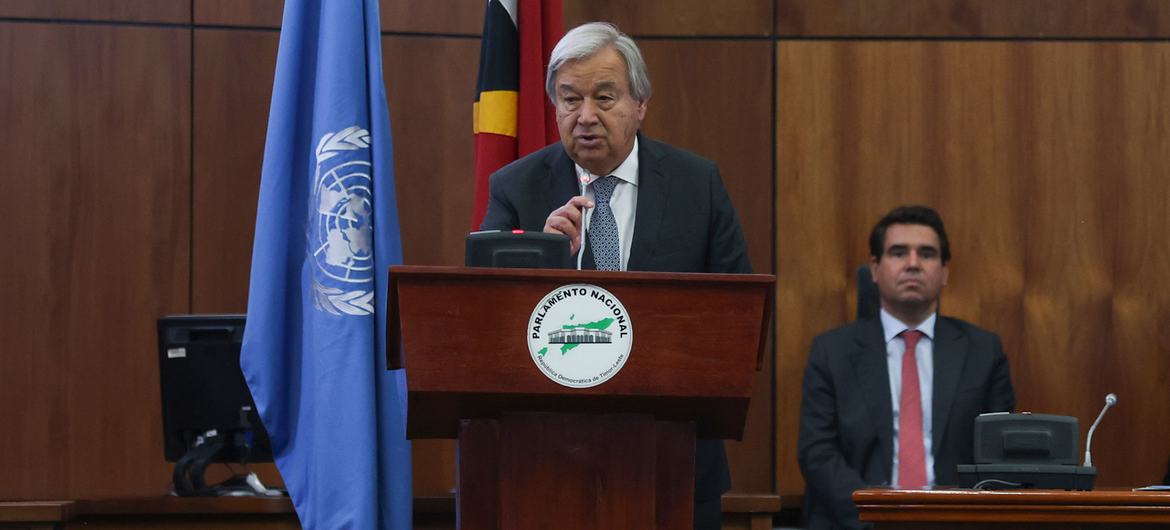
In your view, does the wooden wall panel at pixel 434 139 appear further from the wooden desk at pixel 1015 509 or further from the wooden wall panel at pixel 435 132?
the wooden desk at pixel 1015 509

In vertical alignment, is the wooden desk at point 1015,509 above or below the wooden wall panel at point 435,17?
below

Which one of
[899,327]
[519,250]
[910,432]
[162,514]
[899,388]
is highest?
[519,250]

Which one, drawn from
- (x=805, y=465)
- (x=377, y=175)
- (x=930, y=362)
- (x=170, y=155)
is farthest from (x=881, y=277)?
(x=170, y=155)

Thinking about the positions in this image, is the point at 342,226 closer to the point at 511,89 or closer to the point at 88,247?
the point at 511,89


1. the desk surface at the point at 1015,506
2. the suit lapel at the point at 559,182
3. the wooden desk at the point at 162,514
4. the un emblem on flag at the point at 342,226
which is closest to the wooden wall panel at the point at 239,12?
the un emblem on flag at the point at 342,226

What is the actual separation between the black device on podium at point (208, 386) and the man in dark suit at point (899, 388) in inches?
60.5

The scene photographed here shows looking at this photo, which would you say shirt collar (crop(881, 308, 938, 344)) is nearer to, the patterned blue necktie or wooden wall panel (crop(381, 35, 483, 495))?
wooden wall panel (crop(381, 35, 483, 495))

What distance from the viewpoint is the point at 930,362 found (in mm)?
4391

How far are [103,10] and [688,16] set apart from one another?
1.91 metres

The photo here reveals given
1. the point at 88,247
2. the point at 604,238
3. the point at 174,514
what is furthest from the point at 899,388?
the point at 88,247

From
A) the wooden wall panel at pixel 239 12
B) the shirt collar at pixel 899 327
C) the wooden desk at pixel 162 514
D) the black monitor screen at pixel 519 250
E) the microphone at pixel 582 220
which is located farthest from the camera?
the wooden wall panel at pixel 239 12

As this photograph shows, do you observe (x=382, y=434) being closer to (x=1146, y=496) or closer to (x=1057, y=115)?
(x=1146, y=496)

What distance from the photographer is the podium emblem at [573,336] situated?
85.2 inches

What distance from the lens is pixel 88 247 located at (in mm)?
4812
